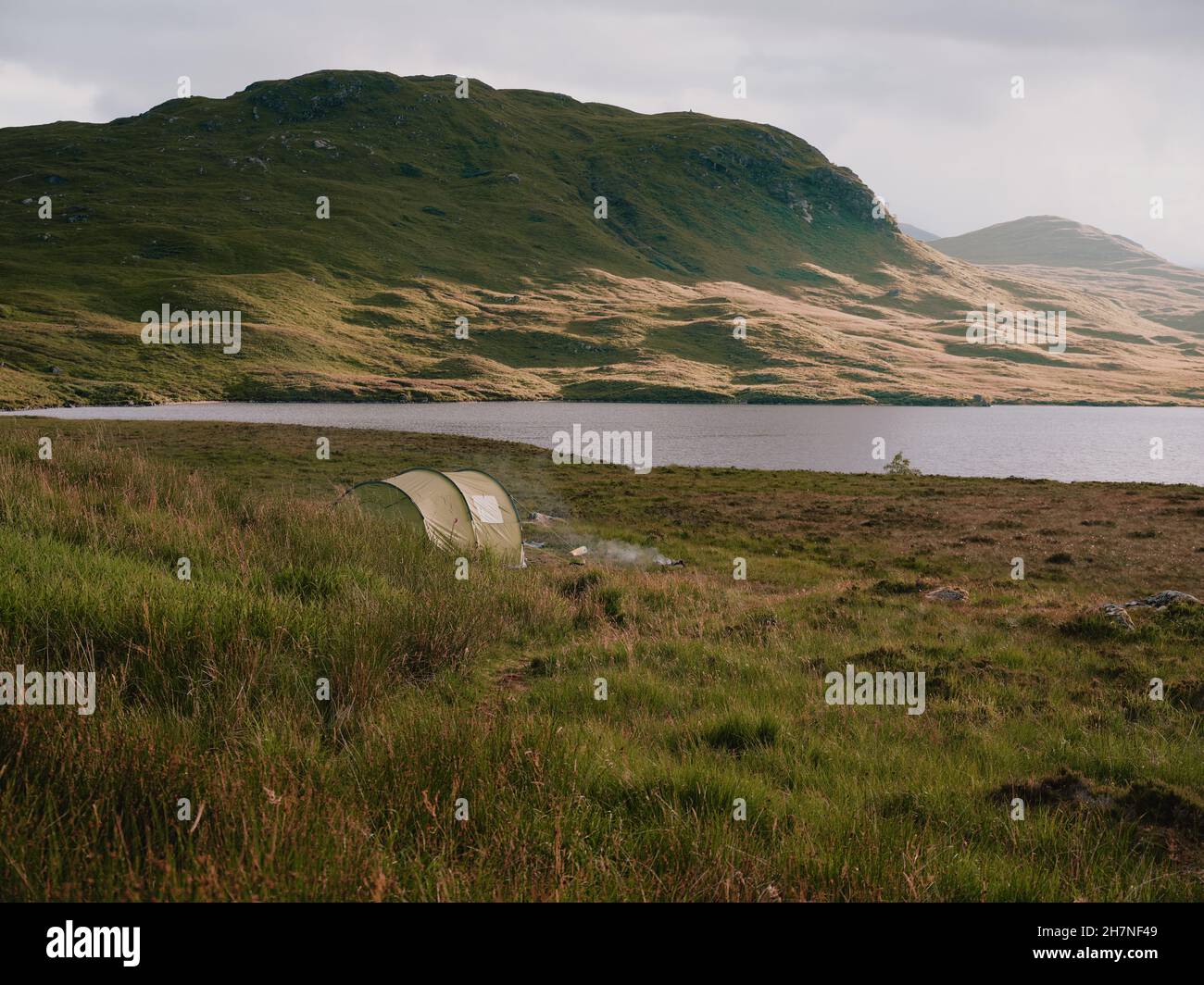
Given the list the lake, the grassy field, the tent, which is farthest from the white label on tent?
the lake

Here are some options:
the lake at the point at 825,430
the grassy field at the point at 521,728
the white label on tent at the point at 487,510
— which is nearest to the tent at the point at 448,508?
the white label on tent at the point at 487,510

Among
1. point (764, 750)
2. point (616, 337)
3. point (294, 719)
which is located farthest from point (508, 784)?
point (616, 337)

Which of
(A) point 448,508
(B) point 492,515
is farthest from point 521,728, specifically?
(B) point 492,515

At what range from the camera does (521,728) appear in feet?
21.0

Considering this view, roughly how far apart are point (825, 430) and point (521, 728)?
338ft

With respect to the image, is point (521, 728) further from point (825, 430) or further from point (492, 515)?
point (825, 430)

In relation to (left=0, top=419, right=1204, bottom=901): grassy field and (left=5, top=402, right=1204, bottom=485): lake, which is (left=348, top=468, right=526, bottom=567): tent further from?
(left=5, top=402, right=1204, bottom=485): lake

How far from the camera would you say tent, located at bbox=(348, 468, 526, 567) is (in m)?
18.9

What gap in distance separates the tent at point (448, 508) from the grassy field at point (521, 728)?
2.32m

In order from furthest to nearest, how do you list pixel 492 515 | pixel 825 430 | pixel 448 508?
pixel 825 430 → pixel 492 515 → pixel 448 508

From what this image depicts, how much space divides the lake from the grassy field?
47.4 metres

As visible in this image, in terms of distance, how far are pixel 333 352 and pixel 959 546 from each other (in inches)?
5827

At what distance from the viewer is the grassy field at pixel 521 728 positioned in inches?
182
